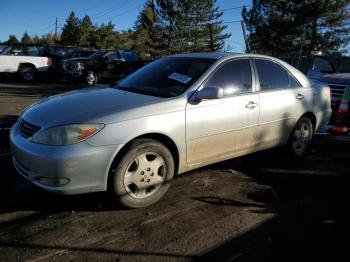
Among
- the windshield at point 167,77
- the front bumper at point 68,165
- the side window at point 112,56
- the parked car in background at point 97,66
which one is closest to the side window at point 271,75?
the windshield at point 167,77

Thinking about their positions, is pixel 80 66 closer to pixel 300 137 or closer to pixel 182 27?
pixel 300 137

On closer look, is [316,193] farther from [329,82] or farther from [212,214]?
[329,82]

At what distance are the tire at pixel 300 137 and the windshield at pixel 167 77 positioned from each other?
186cm

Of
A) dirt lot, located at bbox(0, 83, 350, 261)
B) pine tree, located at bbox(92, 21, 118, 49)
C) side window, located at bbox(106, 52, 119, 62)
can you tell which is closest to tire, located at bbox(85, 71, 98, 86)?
side window, located at bbox(106, 52, 119, 62)

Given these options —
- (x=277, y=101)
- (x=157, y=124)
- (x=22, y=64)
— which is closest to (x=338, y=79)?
(x=277, y=101)

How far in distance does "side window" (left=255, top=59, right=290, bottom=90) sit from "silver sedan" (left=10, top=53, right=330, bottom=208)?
0.02 meters

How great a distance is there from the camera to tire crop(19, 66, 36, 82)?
747 inches

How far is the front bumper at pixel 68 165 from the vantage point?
147 inches

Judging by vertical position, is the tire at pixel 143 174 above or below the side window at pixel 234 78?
below

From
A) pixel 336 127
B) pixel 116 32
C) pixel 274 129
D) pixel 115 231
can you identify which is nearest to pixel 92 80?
pixel 336 127

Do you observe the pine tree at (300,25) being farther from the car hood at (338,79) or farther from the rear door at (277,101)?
the rear door at (277,101)

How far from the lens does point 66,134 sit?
3807 millimetres

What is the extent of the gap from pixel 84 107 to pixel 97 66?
15382 millimetres

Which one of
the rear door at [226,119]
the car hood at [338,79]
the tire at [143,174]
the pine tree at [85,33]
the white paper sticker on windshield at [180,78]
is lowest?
the tire at [143,174]
